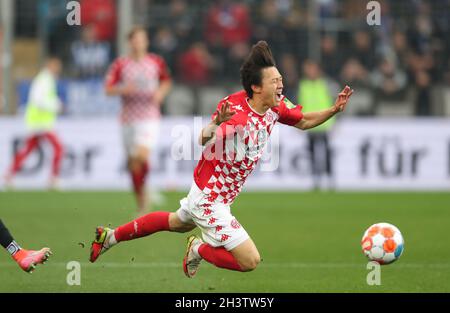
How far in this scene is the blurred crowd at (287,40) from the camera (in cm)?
1978

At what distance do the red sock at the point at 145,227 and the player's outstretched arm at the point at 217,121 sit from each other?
3.61 ft

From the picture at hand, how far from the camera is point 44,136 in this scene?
17734 millimetres

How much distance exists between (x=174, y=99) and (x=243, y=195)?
11.0 ft

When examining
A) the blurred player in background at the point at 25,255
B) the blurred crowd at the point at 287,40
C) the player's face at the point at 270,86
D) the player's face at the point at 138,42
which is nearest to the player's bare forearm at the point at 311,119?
the player's face at the point at 270,86

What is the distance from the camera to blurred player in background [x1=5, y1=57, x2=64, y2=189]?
686 inches

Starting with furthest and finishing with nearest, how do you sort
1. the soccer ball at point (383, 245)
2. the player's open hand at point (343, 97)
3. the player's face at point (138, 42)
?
1. the player's face at point (138, 42)
2. the soccer ball at point (383, 245)
3. the player's open hand at point (343, 97)

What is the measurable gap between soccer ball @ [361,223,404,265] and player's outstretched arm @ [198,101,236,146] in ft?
5.99

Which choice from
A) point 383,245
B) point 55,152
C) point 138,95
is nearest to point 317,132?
point 55,152

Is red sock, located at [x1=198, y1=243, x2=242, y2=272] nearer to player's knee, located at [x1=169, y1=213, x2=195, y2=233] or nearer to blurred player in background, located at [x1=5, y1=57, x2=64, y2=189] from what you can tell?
player's knee, located at [x1=169, y1=213, x2=195, y2=233]

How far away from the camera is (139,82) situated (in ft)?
44.6

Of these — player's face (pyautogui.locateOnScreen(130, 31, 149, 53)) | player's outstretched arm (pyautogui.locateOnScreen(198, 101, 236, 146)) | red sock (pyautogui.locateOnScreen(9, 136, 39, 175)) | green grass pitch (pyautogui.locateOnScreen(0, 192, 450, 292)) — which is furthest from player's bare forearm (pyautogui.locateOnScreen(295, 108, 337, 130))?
red sock (pyautogui.locateOnScreen(9, 136, 39, 175))

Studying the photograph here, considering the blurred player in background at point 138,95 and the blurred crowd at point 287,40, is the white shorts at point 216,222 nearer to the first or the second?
the blurred player in background at point 138,95

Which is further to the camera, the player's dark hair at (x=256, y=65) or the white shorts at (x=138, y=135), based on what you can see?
the white shorts at (x=138, y=135)

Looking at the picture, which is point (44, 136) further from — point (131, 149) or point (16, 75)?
point (131, 149)
